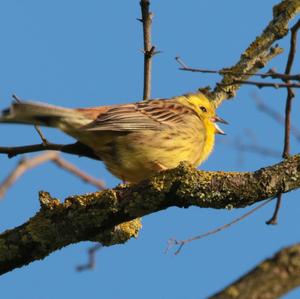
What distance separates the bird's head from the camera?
7441mm

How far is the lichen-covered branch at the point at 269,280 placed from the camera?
2.59 meters

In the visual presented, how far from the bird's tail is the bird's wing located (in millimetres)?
115

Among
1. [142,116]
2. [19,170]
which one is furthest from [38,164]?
[142,116]

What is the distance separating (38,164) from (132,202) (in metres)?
0.65

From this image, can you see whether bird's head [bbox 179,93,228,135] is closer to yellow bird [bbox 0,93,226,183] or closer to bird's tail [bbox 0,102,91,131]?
yellow bird [bbox 0,93,226,183]

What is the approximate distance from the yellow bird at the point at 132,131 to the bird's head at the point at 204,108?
0.08m

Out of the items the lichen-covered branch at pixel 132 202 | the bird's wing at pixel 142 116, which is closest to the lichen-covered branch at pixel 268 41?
the bird's wing at pixel 142 116

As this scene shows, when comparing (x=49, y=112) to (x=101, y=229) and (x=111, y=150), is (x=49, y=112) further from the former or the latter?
(x=101, y=229)

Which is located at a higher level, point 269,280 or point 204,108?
point 269,280

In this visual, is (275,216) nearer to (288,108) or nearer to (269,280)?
(288,108)

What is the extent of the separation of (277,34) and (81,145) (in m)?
2.32

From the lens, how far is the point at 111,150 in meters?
6.21

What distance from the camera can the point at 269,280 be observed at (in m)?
2.63

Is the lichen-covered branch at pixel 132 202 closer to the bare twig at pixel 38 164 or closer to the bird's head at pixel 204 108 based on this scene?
the bare twig at pixel 38 164
